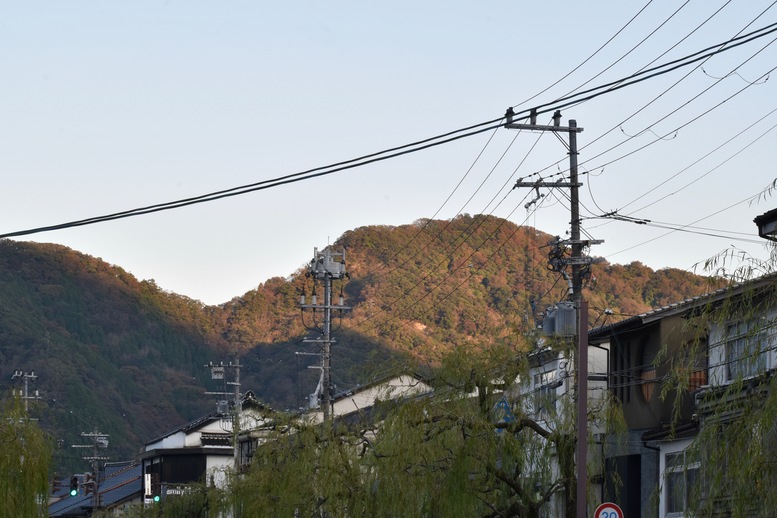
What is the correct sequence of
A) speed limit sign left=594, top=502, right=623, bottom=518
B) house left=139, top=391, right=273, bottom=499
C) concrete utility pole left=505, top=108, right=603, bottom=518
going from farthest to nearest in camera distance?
house left=139, top=391, right=273, bottom=499, concrete utility pole left=505, top=108, right=603, bottom=518, speed limit sign left=594, top=502, right=623, bottom=518

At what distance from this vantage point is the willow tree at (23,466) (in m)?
24.1

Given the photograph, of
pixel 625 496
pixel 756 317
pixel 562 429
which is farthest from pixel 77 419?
pixel 756 317

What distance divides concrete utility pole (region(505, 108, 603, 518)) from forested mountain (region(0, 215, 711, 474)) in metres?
57.7

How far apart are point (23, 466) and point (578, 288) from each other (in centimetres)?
1171

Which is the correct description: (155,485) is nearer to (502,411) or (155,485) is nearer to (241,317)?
(502,411)

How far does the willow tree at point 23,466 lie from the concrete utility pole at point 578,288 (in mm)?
11170

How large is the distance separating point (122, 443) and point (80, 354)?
12497mm

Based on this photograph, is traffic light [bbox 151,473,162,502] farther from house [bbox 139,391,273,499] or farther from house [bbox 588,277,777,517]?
A: house [bbox 588,277,777,517]

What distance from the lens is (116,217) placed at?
706 inches

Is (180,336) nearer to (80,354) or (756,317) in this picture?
(80,354)

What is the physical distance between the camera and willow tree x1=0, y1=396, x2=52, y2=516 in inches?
950

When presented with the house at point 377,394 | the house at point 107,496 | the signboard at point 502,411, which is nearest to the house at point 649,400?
the signboard at point 502,411

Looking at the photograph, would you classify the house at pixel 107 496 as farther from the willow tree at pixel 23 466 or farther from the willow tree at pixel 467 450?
the willow tree at pixel 467 450

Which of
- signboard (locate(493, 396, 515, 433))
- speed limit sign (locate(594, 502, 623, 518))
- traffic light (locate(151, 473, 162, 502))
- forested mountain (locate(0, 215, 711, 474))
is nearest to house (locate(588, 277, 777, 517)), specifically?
signboard (locate(493, 396, 515, 433))
